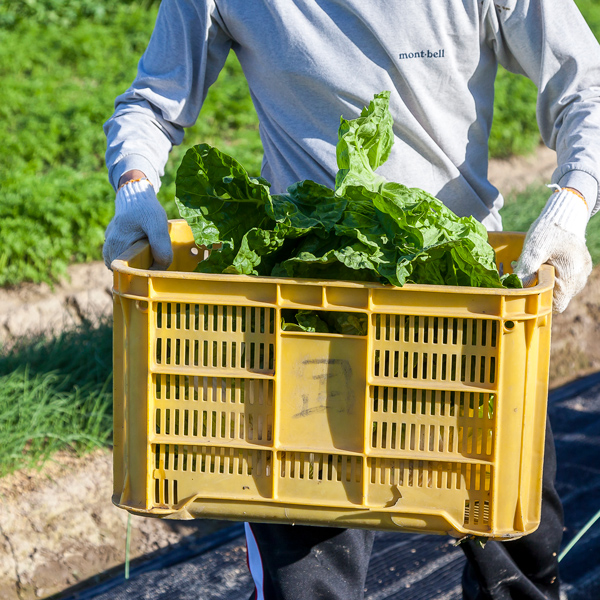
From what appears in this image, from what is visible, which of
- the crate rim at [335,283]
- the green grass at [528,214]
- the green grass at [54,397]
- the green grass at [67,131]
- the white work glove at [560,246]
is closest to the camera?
the crate rim at [335,283]

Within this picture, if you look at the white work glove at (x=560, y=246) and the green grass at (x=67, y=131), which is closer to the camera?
the white work glove at (x=560, y=246)

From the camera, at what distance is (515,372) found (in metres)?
1.33

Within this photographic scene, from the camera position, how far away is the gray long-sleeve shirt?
1769 mm

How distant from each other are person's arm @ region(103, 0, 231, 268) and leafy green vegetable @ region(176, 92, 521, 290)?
227 mm

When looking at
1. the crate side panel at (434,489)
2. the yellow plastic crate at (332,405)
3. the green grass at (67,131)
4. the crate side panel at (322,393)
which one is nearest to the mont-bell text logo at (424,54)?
the yellow plastic crate at (332,405)

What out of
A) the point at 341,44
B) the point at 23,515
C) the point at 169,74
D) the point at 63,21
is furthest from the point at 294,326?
the point at 63,21

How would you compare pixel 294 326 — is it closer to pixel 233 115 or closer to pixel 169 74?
pixel 169 74

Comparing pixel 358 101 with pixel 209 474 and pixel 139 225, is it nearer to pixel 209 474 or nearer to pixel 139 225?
pixel 139 225

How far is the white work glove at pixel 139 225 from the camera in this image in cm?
169

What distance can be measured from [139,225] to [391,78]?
697 mm

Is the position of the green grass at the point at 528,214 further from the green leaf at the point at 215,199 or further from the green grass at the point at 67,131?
the green leaf at the point at 215,199

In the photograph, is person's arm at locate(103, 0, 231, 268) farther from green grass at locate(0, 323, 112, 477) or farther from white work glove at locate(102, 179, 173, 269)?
green grass at locate(0, 323, 112, 477)

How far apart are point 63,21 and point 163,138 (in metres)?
7.16

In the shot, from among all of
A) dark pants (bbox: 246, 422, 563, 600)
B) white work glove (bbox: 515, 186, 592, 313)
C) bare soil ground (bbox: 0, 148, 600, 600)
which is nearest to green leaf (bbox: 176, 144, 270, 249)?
white work glove (bbox: 515, 186, 592, 313)
